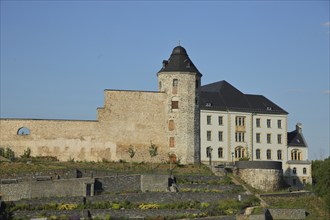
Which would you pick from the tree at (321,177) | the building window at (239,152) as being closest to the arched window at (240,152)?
the building window at (239,152)

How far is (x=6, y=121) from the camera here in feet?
185

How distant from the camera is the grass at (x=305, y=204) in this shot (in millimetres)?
53178

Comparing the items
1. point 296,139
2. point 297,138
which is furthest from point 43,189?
point 297,138

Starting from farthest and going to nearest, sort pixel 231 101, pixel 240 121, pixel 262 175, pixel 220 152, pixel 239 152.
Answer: pixel 231 101
pixel 240 121
pixel 239 152
pixel 220 152
pixel 262 175

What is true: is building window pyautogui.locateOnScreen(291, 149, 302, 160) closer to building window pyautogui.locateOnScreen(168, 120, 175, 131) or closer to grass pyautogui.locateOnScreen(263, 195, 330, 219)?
grass pyautogui.locateOnScreen(263, 195, 330, 219)

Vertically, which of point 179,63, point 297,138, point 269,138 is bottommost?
point 269,138

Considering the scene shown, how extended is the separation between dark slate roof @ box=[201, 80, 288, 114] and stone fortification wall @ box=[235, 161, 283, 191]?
12271mm

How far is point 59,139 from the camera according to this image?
56.9 meters

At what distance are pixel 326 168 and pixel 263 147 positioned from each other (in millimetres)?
6251

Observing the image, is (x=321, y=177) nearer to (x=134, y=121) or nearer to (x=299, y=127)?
(x=299, y=127)

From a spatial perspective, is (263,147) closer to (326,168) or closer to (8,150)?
(326,168)

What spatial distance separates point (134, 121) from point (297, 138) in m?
21.6

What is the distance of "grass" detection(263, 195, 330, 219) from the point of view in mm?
53178

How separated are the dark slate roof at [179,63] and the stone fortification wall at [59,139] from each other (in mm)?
7485
